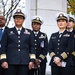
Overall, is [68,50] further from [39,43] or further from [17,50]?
[39,43]

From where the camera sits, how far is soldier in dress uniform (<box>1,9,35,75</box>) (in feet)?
20.5

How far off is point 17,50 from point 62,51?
867mm

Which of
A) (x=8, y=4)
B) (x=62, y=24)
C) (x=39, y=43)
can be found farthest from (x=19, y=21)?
(x=8, y=4)

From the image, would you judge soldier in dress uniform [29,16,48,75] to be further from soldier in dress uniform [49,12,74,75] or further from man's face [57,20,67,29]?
man's face [57,20,67,29]

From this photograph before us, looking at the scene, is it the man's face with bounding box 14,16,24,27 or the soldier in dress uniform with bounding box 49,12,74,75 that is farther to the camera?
the soldier in dress uniform with bounding box 49,12,74,75

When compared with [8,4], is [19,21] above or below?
below

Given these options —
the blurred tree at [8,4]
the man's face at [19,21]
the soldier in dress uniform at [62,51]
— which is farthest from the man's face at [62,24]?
the blurred tree at [8,4]

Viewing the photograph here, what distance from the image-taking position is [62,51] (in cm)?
662

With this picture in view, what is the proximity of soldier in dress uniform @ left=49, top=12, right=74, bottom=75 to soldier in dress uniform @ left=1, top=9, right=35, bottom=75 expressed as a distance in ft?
1.77

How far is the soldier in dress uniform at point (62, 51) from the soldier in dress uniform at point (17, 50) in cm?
54

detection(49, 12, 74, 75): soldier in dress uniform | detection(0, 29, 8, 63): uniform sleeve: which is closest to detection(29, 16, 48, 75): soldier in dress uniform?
detection(49, 12, 74, 75): soldier in dress uniform

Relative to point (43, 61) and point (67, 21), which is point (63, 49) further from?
point (43, 61)

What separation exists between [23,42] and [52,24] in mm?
3558

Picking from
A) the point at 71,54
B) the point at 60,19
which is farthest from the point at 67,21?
the point at 71,54
